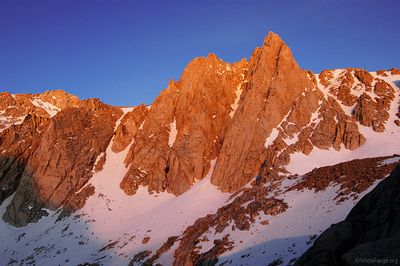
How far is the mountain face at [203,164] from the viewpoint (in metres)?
38.9

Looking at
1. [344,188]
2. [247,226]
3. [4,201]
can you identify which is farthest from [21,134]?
[344,188]

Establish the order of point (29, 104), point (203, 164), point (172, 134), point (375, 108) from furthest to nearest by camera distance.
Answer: point (29, 104) < point (172, 134) < point (375, 108) < point (203, 164)

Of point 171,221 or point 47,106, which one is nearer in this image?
point 171,221

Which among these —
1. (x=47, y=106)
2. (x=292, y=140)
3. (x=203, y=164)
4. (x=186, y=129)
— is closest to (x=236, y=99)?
(x=186, y=129)

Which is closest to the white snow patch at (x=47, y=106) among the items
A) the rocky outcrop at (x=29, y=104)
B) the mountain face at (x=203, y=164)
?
the rocky outcrop at (x=29, y=104)

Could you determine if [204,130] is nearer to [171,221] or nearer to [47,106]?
[171,221]

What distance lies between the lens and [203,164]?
69.2 metres

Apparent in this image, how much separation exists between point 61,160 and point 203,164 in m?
32.1

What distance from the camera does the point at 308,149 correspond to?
Answer: 202 ft

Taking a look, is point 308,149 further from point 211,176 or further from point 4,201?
point 4,201

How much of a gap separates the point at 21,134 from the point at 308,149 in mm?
64025

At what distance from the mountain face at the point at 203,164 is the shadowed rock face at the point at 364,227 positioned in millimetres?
12794

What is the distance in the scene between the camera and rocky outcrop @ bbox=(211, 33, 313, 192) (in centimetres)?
6262

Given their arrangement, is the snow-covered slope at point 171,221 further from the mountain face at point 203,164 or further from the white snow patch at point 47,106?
the white snow patch at point 47,106
